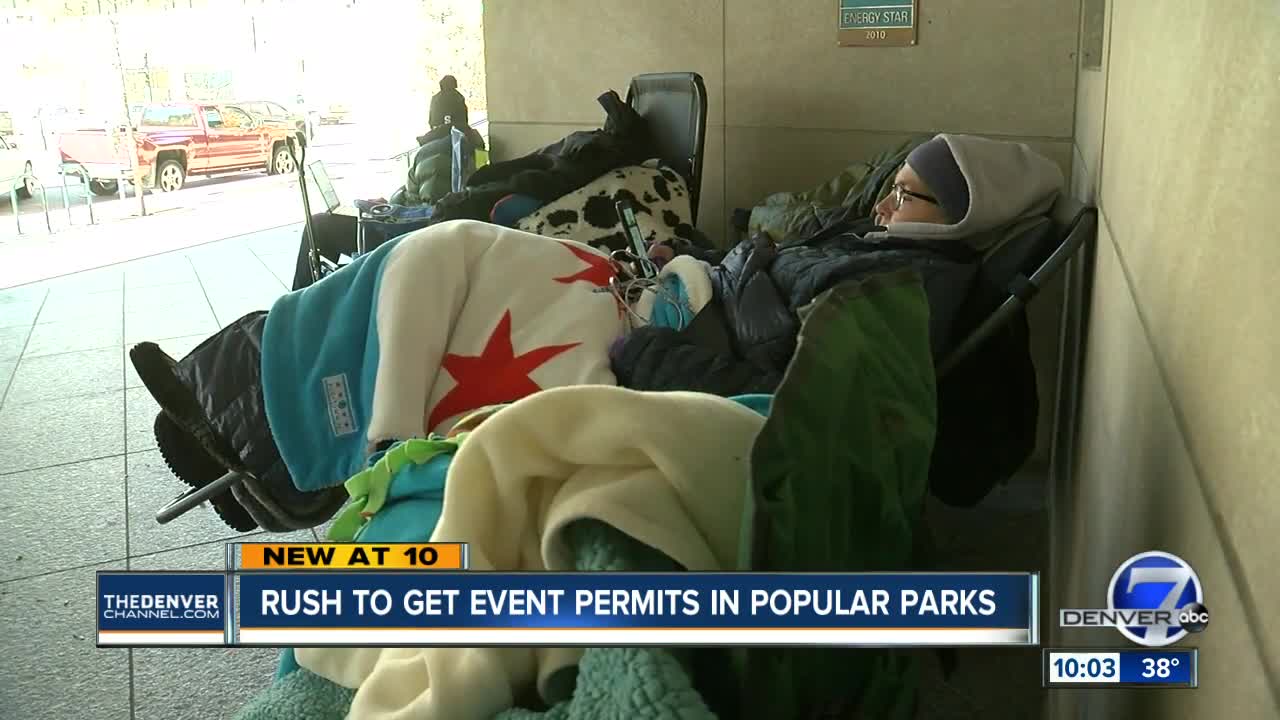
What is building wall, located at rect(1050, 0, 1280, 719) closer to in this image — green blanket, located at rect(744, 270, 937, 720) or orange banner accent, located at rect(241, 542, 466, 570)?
green blanket, located at rect(744, 270, 937, 720)

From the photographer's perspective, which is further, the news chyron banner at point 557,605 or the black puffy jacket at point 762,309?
the black puffy jacket at point 762,309

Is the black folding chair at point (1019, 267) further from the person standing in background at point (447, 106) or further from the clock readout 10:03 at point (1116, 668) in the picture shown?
the person standing in background at point (447, 106)

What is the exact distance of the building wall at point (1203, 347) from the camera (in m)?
0.41

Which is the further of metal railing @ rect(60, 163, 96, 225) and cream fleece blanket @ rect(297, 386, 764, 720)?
metal railing @ rect(60, 163, 96, 225)

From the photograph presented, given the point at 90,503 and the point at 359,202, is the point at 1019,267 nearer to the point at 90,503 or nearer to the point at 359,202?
the point at 359,202

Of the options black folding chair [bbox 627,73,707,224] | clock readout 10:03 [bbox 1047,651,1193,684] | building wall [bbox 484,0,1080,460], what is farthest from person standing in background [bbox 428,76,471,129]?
clock readout 10:03 [bbox 1047,651,1193,684]

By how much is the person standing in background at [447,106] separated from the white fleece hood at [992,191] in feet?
6.90

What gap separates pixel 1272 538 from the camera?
1.26 ft

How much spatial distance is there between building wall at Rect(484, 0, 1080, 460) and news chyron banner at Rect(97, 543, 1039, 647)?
75.4 inches

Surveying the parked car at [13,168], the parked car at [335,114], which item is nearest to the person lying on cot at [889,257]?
the parked car at [335,114]

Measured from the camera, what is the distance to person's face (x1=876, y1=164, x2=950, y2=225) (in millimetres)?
1741

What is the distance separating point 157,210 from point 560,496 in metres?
4.93

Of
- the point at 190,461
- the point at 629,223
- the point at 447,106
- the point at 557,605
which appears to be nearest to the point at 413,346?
the point at 190,461

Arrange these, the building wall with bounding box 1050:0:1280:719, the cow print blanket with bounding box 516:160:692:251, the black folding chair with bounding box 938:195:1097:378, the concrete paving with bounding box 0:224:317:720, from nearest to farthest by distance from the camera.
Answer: the building wall with bounding box 1050:0:1280:719 → the black folding chair with bounding box 938:195:1097:378 → the concrete paving with bounding box 0:224:317:720 → the cow print blanket with bounding box 516:160:692:251
